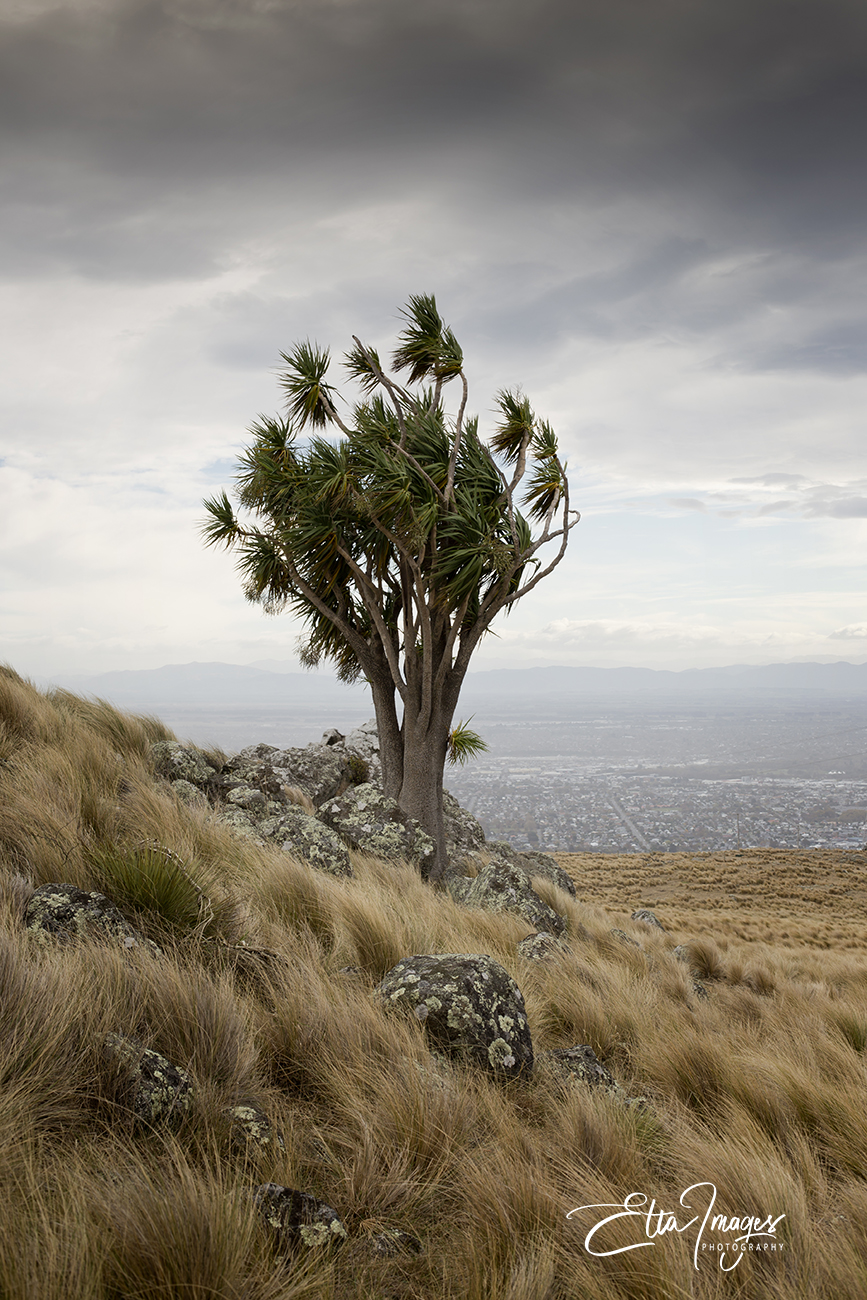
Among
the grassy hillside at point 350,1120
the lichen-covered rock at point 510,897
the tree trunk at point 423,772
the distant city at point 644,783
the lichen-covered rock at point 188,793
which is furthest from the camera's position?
the distant city at point 644,783

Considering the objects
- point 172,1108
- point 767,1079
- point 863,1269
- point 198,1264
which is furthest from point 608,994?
point 198,1264

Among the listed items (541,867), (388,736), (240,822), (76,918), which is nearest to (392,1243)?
(76,918)

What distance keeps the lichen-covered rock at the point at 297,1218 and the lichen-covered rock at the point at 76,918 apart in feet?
5.02

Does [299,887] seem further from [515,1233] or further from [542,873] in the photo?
[542,873]

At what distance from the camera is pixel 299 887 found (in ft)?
16.8

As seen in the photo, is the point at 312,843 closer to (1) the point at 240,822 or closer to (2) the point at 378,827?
(1) the point at 240,822

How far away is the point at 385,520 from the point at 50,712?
17.4 feet

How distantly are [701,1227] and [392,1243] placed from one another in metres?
0.98

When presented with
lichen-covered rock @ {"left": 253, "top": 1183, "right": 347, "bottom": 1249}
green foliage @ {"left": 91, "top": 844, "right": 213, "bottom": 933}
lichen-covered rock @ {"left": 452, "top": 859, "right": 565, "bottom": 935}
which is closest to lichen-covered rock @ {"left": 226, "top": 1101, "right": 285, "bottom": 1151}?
lichen-covered rock @ {"left": 253, "top": 1183, "right": 347, "bottom": 1249}

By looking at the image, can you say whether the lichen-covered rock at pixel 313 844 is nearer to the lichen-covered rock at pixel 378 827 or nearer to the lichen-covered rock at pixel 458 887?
the lichen-covered rock at pixel 378 827

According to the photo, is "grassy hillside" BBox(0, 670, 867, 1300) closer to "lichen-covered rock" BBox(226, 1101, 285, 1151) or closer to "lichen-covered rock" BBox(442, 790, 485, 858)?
"lichen-covered rock" BBox(226, 1101, 285, 1151)

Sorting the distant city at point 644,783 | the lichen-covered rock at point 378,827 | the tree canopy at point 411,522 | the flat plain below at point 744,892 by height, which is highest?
the tree canopy at point 411,522

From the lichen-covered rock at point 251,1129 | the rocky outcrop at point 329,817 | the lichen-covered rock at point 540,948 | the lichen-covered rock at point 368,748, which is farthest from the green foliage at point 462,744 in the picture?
the lichen-covered rock at point 251,1129

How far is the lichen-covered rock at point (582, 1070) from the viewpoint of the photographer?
3143 millimetres
